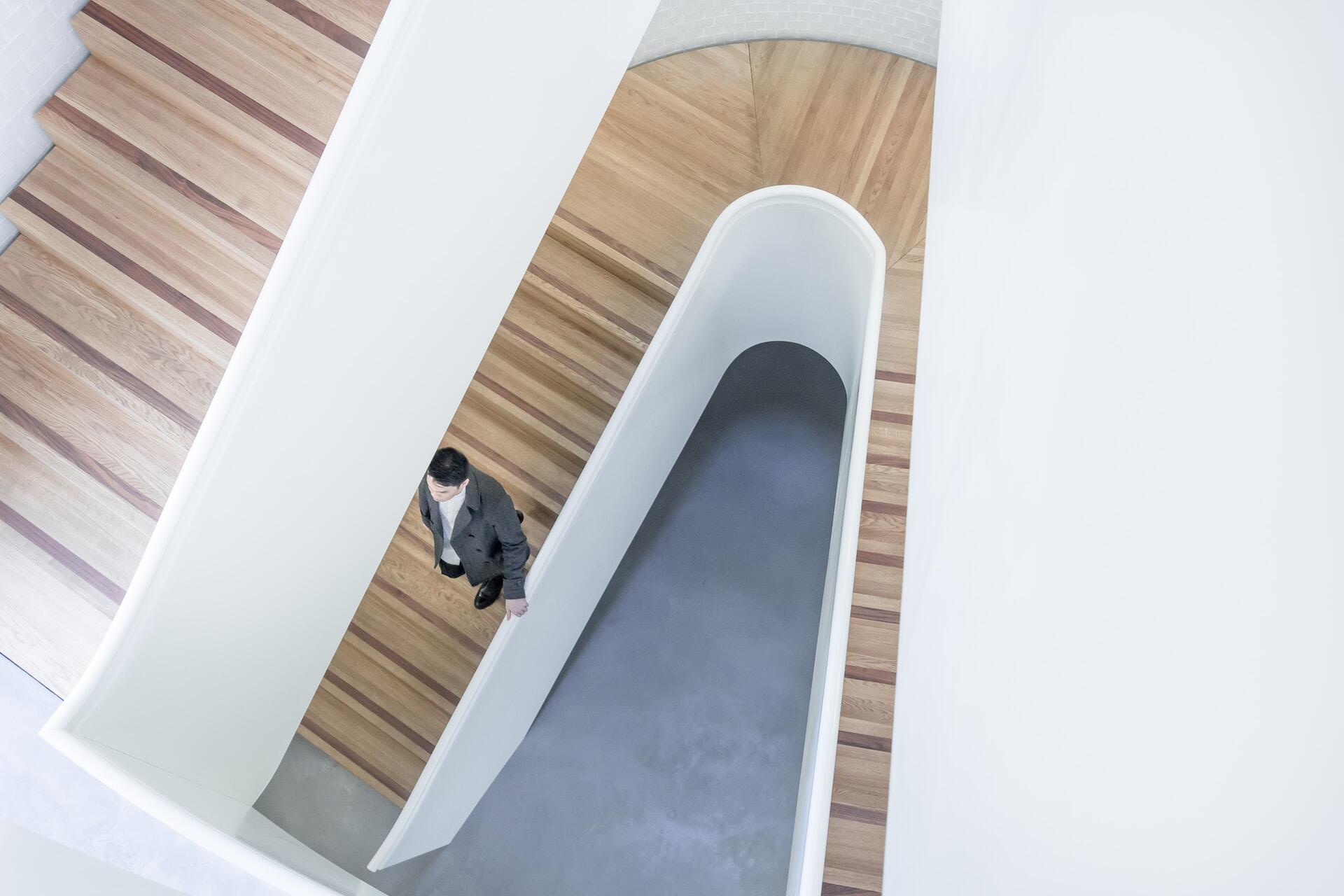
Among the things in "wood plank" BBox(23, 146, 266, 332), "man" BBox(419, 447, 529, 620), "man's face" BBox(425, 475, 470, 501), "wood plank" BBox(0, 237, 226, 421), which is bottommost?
"man's face" BBox(425, 475, 470, 501)

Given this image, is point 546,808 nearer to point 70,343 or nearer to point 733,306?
point 733,306

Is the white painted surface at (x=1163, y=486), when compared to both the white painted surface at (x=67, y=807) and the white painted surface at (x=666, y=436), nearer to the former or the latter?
the white painted surface at (x=666, y=436)

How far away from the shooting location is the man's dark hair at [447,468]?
334cm

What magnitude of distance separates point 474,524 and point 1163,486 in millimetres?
3308

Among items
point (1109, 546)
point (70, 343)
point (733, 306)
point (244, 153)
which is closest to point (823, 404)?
point (733, 306)

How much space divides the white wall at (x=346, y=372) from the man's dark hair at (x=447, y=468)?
1.56 ft

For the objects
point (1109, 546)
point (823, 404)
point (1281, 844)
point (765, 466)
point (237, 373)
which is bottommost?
point (1281, 844)

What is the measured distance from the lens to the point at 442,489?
3.43m

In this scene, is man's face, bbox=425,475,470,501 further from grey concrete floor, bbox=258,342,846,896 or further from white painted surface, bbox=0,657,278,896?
grey concrete floor, bbox=258,342,846,896

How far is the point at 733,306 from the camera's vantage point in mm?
5707

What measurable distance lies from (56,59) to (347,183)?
199cm

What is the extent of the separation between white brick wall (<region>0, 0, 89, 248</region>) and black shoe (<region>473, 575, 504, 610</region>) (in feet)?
8.75

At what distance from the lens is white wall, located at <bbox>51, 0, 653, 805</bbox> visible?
2910 millimetres

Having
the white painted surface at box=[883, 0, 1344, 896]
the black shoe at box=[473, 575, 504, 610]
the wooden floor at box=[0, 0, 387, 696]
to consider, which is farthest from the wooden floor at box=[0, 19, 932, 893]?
the white painted surface at box=[883, 0, 1344, 896]
